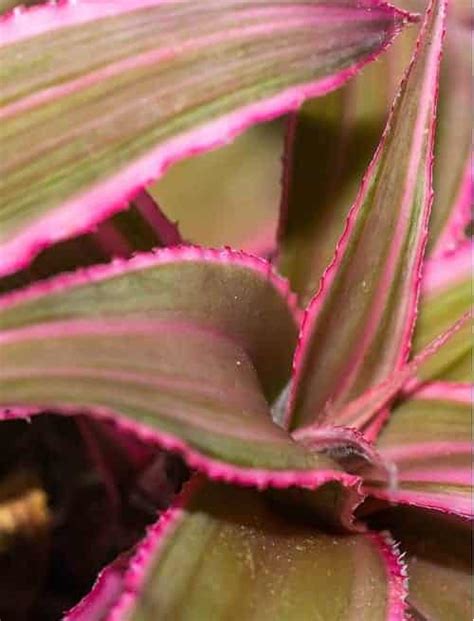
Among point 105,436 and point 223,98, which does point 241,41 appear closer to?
point 223,98

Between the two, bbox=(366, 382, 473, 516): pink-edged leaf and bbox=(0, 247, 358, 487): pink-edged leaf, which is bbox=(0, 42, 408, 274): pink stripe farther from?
bbox=(366, 382, 473, 516): pink-edged leaf

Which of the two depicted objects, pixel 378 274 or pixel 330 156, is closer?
pixel 378 274

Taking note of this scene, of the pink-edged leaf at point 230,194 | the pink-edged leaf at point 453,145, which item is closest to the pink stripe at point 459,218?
the pink-edged leaf at point 453,145

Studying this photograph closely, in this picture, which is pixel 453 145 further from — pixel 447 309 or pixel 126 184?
pixel 126 184

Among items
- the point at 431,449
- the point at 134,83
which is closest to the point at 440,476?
the point at 431,449

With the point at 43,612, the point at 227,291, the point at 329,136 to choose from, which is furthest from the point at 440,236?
the point at 43,612

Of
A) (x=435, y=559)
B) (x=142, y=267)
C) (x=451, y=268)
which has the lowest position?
(x=435, y=559)

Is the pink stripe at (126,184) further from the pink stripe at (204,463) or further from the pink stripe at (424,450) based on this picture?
the pink stripe at (424,450)
